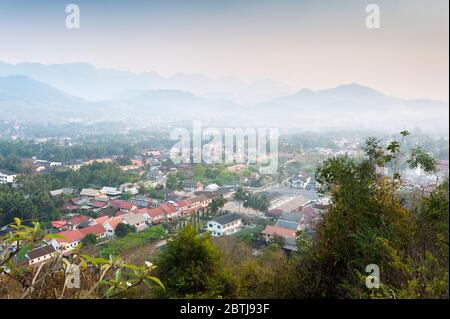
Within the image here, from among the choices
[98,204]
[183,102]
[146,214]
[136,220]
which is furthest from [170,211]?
[183,102]

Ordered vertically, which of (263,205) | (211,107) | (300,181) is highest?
(211,107)

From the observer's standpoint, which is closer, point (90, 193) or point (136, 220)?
point (136, 220)

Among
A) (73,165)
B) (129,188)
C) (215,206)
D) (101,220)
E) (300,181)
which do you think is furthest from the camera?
(73,165)

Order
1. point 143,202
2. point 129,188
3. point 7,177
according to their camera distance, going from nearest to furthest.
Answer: point 7,177 < point 143,202 < point 129,188

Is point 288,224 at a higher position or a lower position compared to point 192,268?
lower

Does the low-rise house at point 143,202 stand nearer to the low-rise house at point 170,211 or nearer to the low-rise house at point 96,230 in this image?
the low-rise house at point 170,211

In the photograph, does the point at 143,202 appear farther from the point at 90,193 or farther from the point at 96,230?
the point at 96,230
